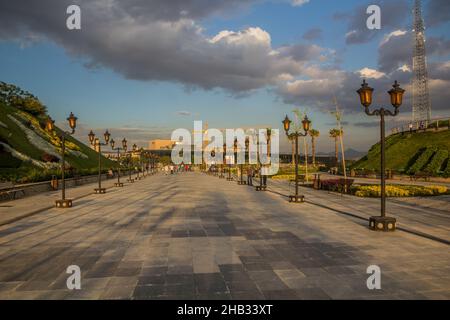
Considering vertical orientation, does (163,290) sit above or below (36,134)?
below

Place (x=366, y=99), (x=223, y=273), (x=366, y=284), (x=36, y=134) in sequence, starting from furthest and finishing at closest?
(x=36, y=134) < (x=366, y=99) < (x=223, y=273) < (x=366, y=284)

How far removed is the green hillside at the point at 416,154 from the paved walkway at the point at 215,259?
92.4 feet

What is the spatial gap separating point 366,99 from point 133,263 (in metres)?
8.29

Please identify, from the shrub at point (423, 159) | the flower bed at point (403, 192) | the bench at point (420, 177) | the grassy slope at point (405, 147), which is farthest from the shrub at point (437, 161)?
the flower bed at point (403, 192)

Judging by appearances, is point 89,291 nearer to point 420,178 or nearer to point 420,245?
point 420,245

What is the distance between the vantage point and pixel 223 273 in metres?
5.86

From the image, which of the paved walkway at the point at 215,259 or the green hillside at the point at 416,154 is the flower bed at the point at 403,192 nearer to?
the paved walkway at the point at 215,259

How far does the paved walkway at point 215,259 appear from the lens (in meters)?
5.10

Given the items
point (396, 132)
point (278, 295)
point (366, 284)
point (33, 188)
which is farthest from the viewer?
point (396, 132)

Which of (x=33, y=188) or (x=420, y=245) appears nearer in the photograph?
(x=420, y=245)

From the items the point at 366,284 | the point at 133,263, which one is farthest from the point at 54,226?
the point at 366,284

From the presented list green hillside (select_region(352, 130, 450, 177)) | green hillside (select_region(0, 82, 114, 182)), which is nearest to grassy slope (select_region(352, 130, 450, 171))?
green hillside (select_region(352, 130, 450, 177))

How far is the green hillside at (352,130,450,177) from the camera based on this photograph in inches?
1474

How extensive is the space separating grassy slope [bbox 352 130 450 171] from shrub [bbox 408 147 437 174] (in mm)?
1803
